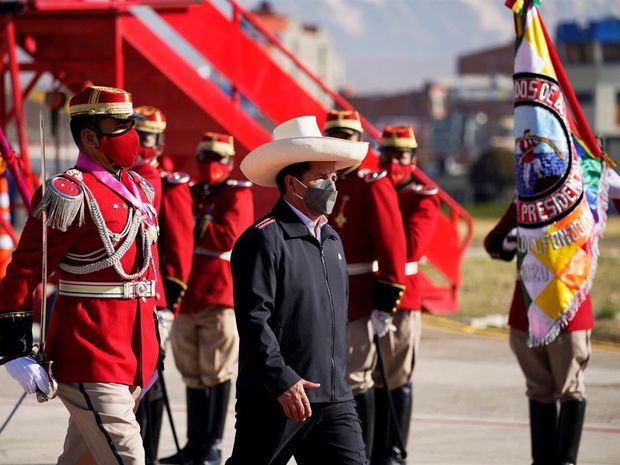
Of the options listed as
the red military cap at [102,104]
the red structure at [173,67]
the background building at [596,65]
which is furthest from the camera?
the background building at [596,65]

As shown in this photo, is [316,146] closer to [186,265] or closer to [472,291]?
[186,265]

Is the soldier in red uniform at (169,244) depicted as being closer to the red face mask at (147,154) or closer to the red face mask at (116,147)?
the red face mask at (147,154)

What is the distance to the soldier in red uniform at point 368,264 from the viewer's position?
795cm

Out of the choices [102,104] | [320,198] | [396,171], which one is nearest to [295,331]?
[320,198]

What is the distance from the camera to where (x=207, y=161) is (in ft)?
28.8

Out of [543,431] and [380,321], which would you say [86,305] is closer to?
[380,321]

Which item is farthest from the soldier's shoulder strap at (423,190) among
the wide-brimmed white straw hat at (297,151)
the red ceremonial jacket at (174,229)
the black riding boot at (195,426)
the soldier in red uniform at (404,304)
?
the wide-brimmed white straw hat at (297,151)

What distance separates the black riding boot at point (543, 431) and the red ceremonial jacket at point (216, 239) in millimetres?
1935

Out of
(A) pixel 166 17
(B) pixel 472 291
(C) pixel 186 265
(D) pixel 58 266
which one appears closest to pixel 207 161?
(C) pixel 186 265

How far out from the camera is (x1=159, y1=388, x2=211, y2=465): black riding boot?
8.43m

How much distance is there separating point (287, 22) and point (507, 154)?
64251 millimetres

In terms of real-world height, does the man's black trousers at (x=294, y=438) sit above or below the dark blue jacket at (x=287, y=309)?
below

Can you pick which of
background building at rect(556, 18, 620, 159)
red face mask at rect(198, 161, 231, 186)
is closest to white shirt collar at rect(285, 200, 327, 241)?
red face mask at rect(198, 161, 231, 186)

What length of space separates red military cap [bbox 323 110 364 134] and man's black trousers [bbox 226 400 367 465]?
3.10m
